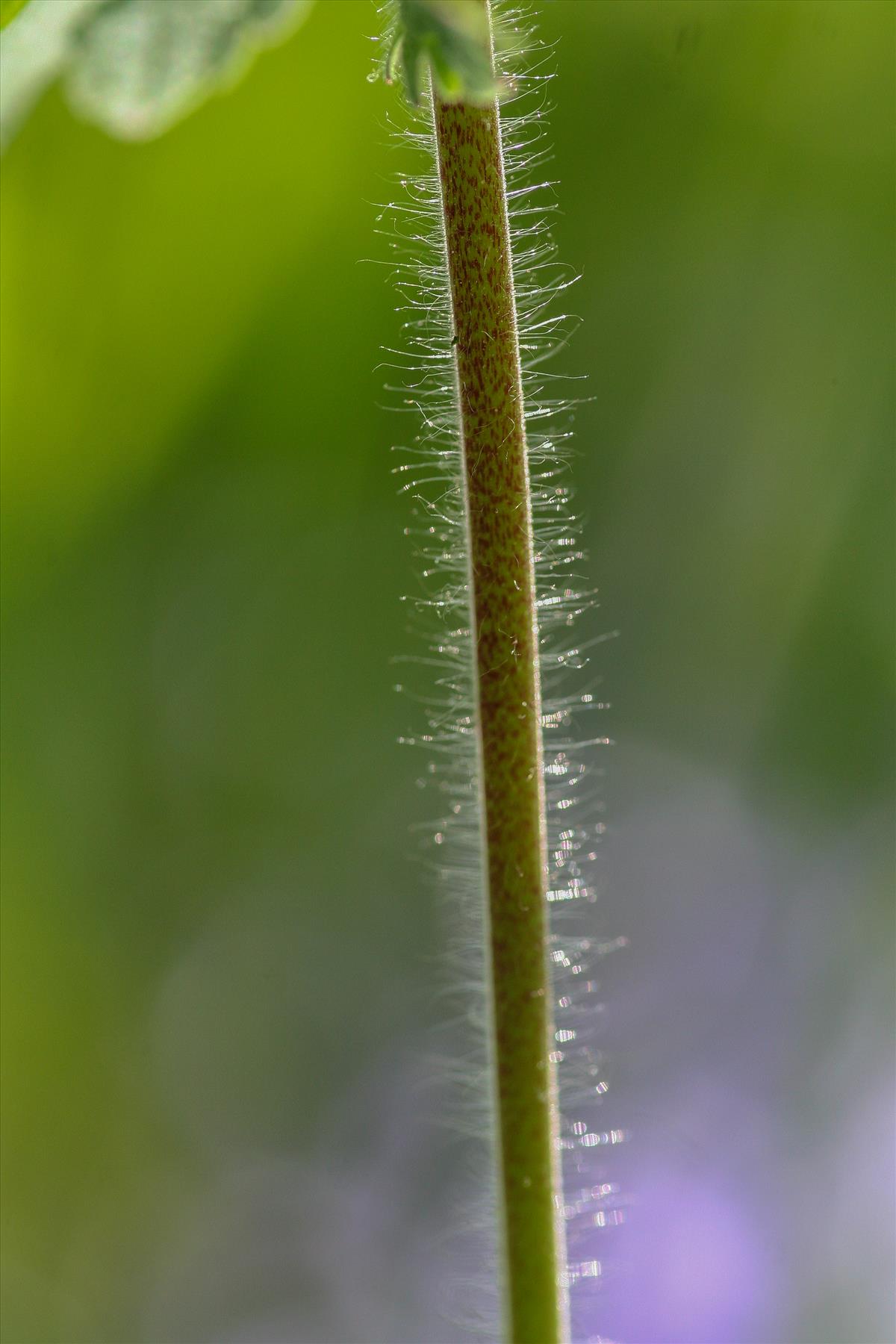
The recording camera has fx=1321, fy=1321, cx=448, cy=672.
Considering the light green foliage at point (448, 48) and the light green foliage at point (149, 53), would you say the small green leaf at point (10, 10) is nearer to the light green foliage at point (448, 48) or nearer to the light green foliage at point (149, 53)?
the light green foliage at point (149, 53)

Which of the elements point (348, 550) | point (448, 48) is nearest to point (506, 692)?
point (448, 48)

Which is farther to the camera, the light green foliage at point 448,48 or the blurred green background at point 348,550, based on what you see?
the blurred green background at point 348,550

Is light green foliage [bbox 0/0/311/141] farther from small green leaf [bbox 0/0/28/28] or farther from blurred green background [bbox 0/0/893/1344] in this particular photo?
blurred green background [bbox 0/0/893/1344]

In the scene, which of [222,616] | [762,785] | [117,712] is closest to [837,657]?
[762,785]

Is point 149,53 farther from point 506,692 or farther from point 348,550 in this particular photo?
point 348,550

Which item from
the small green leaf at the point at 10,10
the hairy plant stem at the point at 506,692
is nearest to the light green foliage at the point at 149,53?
the small green leaf at the point at 10,10

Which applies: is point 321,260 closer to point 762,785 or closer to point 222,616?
point 222,616
